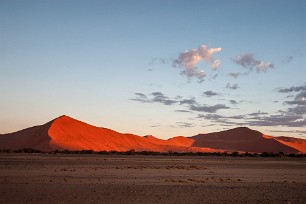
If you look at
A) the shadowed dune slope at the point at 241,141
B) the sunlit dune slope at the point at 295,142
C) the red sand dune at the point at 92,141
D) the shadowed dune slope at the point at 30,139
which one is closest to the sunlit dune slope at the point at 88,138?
the red sand dune at the point at 92,141

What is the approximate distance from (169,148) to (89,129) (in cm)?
2261

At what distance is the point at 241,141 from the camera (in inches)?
4788

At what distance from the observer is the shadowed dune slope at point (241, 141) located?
111 metres

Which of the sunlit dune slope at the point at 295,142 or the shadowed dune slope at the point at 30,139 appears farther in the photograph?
the sunlit dune slope at the point at 295,142

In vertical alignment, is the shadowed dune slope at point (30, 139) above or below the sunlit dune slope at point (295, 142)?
below

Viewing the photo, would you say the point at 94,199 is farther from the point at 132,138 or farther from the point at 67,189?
the point at 132,138

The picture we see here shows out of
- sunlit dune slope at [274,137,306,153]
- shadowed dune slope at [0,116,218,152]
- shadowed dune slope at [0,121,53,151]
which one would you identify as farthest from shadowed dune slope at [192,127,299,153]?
shadowed dune slope at [0,121,53,151]

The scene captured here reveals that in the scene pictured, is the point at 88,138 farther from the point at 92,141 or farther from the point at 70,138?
the point at 70,138

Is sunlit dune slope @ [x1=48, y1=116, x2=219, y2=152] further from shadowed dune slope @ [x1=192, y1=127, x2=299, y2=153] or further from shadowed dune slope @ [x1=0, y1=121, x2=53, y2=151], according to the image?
shadowed dune slope @ [x1=192, y1=127, x2=299, y2=153]

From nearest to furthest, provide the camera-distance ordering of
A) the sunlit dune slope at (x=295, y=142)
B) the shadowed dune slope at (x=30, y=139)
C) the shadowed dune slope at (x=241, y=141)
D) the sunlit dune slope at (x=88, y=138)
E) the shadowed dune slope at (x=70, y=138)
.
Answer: the shadowed dune slope at (x=30, y=139), the shadowed dune slope at (x=70, y=138), the sunlit dune slope at (x=88, y=138), the shadowed dune slope at (x=241, y=141), the sunlit dune slope at (x=295, y=142)

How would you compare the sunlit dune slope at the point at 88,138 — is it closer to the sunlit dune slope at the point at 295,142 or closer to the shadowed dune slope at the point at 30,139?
the shadowed dune slope at the point at 30,139

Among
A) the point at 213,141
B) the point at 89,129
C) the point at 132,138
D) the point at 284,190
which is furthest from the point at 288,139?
the point at 284,190

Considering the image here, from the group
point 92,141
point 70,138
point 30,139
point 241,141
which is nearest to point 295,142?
point 241,141

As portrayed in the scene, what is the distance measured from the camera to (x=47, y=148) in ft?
230
